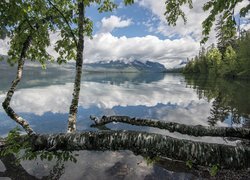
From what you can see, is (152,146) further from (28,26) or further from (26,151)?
(28,26)

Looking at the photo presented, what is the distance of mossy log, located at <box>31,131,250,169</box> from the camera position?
4.04 metres

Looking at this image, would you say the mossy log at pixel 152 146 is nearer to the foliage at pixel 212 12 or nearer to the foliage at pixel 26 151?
the foliage at pixel 26 151

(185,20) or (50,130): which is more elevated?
(185,20)

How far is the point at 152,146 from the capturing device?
4.59m

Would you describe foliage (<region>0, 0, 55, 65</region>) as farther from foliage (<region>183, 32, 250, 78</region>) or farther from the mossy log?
foliage (<region>183, 32, 250, 78</region>)

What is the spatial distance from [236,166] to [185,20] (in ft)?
19.7

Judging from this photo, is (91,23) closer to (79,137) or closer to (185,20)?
(185,20)

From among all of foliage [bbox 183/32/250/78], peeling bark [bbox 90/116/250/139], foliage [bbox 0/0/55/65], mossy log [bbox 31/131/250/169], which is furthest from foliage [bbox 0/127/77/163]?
foliage [bbox 183/32/250/78]

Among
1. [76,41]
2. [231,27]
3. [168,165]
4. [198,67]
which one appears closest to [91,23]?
[76,41]

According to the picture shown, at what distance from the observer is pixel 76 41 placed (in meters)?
12.0

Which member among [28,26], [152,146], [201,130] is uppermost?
[28,26]

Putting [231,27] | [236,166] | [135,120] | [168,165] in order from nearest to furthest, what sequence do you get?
[236,166] → [231,27] → [168,165] → [135,120]

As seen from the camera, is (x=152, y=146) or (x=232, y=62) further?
(x=232, y=62)

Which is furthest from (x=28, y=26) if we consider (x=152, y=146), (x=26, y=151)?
(x=152, y=146)
